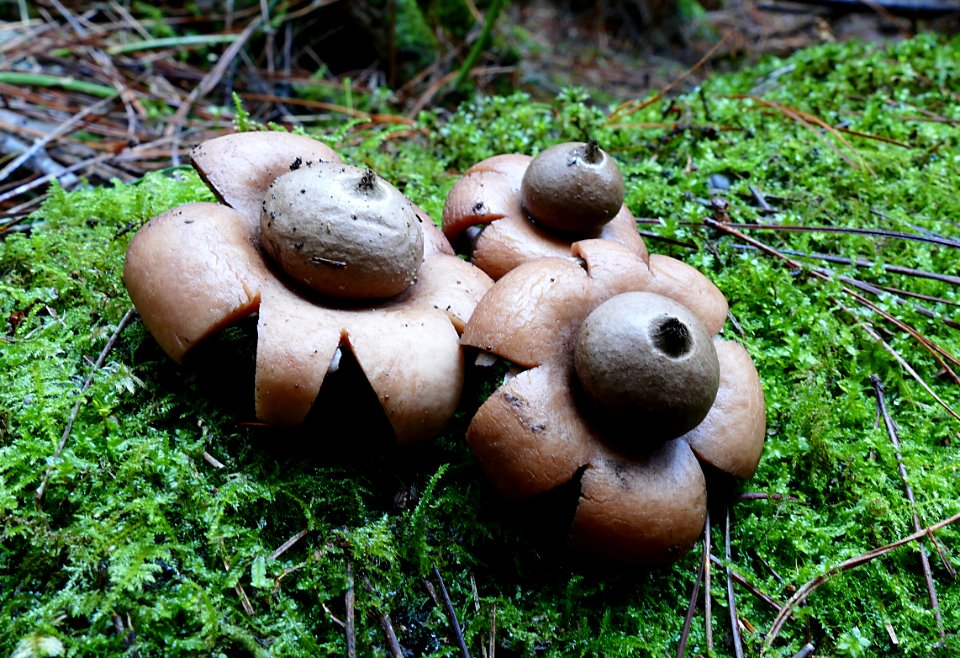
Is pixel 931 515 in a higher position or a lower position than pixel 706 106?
lower

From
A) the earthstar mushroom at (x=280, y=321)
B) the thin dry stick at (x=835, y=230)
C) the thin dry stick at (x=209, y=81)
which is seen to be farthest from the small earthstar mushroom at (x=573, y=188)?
the thin dry stick at (x=209, y=81)

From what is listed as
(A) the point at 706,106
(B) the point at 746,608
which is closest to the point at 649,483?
(B) the point at 746,608

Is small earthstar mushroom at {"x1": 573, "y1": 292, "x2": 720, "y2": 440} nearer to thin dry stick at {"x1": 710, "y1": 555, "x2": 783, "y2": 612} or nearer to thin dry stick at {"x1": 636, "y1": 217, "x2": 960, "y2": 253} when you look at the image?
thin dry stick at {"x1": 710, "y1": 555, "x2": 783, "y2": 612}

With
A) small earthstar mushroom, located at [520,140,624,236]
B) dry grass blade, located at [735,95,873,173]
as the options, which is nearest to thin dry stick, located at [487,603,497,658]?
small earthstar mushroom, located at [520,140,624,236]

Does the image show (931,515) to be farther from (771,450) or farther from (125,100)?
(125,100)

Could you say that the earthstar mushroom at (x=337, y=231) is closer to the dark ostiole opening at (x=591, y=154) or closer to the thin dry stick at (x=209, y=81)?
the dark ostiole opening at (x=591, y=154)

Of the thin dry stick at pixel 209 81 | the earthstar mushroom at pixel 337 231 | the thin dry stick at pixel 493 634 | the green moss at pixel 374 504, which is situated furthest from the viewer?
the thin dry stick at pixel 209 81

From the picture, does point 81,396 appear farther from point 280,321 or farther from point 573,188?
point 573,188
